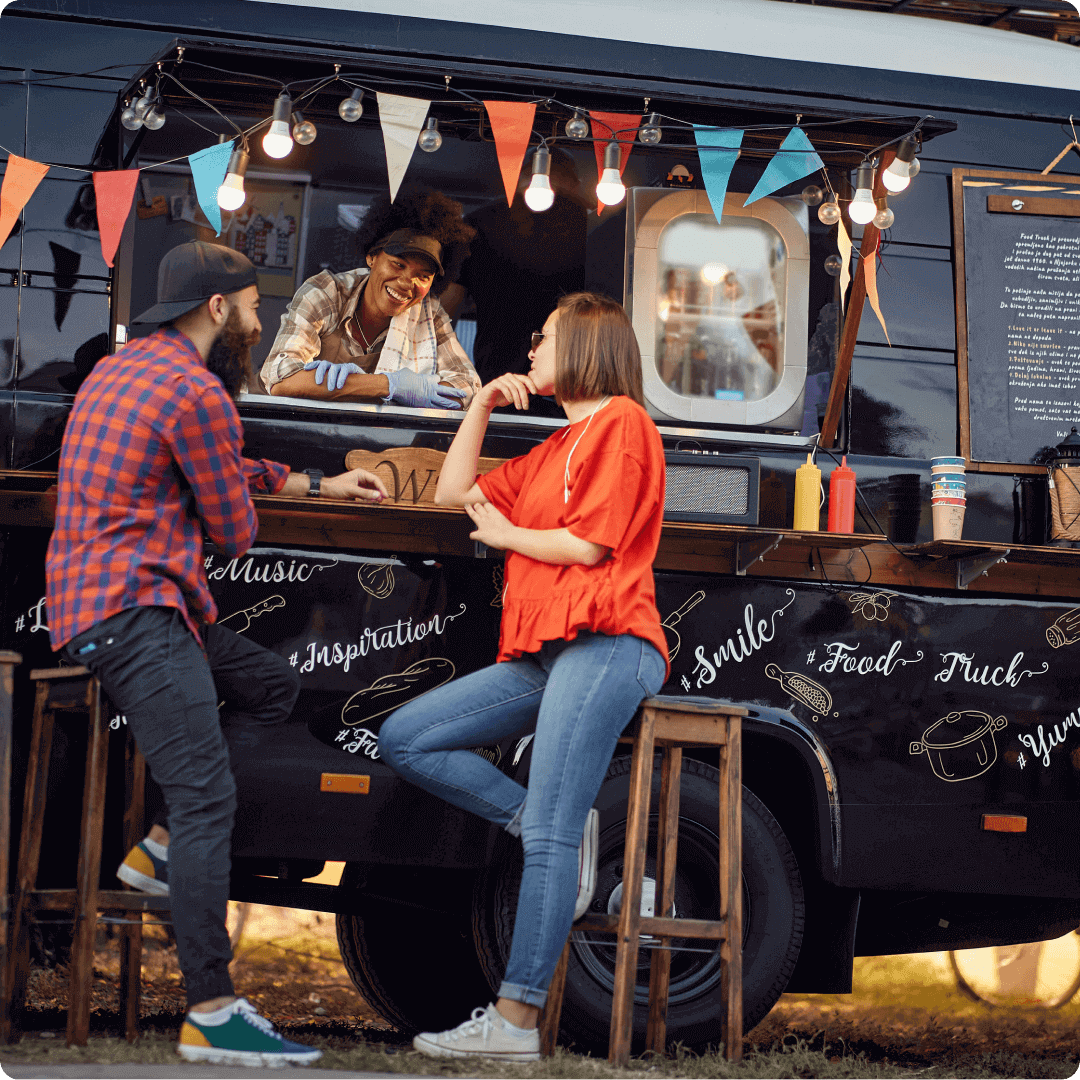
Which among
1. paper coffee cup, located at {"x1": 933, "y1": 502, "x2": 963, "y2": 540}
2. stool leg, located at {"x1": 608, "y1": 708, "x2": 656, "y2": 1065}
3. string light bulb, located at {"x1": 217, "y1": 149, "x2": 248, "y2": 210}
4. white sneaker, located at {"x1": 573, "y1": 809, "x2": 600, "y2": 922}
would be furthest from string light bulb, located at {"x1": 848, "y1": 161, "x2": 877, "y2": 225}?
white sneaker, located at {"x1": 573, "y1": 809, "x2": 600, "y2": 922}

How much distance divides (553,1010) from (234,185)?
256cm

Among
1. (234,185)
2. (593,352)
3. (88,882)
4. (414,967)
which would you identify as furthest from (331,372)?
(414,967)

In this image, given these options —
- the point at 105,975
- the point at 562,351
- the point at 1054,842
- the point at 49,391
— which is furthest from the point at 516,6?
the point at 105,975

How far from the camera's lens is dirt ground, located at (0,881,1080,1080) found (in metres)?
4.07

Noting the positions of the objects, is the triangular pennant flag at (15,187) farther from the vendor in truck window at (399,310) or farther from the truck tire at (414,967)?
the truck tire at (414,967)

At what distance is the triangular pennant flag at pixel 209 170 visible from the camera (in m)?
3.49

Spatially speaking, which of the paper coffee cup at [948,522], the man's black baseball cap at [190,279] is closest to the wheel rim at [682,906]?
the paper coffee cup at [948,522]

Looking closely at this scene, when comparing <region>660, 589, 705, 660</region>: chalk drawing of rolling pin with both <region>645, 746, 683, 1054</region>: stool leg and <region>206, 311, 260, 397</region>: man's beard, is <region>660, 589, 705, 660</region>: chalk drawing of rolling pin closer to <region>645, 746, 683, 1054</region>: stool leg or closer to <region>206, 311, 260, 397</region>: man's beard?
<region>645, 746, 683, 1054</region>: stool leg

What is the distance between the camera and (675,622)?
12.2 ft

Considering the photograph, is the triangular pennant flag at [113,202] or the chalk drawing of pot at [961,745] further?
the chalk drawing of pot at [961,745]

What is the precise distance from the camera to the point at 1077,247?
162 inches

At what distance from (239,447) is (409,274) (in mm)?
1262

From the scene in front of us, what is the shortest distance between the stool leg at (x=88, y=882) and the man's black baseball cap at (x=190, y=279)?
0.99 m

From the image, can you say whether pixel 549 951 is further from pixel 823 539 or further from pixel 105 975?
pixel 105 975
